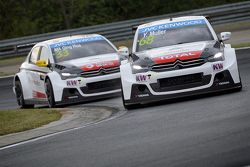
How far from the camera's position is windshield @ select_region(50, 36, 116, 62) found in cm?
1822

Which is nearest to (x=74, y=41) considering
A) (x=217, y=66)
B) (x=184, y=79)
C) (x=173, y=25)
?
(x=173, y=25)

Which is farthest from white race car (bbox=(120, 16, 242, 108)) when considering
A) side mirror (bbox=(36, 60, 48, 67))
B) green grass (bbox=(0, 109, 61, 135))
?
side mirror (bbox=(36, 60, 48, 67))

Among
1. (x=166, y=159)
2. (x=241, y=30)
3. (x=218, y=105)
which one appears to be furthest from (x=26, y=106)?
(x=241, y=30)

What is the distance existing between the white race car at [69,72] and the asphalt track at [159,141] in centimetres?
343

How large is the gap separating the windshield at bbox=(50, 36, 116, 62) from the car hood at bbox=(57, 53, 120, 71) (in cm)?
40

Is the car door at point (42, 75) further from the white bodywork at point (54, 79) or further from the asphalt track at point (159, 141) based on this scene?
the asphalt track at point (159, 141)

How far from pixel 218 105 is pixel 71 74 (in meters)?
5.04

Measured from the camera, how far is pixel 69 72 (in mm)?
17266

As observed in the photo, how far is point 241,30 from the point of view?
111ft

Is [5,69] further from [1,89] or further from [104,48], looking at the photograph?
[104,48]

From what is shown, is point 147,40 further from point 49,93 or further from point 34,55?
point 34,55

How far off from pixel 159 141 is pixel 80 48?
8847mm

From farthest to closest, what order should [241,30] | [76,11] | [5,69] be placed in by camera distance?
1. [76,11]
2. [241,30]
3. [5,69]

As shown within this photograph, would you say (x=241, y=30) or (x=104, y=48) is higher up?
(x=104, y=48)
